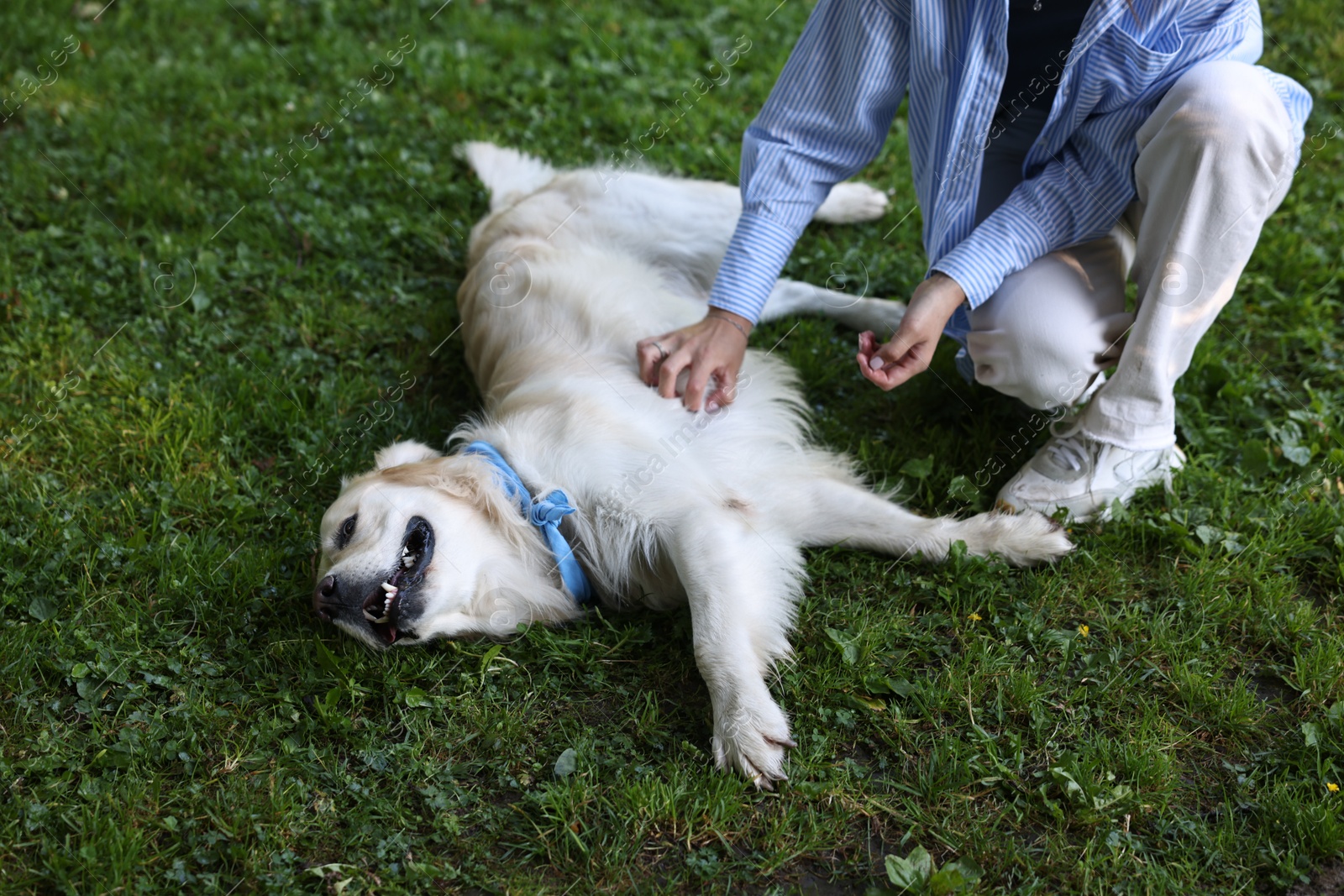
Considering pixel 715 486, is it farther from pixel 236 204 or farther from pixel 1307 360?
pixel 236 204

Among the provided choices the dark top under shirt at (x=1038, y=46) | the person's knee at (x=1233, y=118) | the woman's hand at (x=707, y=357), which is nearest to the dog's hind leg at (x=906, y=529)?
the woman's hand at (x=707, y=357)

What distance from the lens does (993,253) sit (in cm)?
255

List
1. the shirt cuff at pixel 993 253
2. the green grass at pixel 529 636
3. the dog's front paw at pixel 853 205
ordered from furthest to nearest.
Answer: the dog's front paw at pixel 853 205
the shirt cuff at pixel 993 253
the green grass at pixel 529 636

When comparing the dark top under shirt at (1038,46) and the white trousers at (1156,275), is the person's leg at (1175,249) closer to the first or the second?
the white trousers at (1156,275)

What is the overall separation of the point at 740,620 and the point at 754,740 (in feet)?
1.02

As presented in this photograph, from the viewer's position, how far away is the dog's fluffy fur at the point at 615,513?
247 centimetres

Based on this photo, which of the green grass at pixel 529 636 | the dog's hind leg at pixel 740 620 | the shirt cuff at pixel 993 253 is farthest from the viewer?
the shirt cuff at pixel 993 253

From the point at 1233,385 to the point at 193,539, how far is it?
3.24 metres

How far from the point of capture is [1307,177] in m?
3.92

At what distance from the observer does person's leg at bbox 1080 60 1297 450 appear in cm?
228

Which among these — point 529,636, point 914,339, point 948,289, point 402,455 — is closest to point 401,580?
point 529,636

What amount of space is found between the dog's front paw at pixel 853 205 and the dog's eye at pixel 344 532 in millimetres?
2237

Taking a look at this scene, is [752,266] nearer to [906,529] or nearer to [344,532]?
[906,529]

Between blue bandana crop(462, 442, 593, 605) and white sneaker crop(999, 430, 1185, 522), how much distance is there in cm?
123
